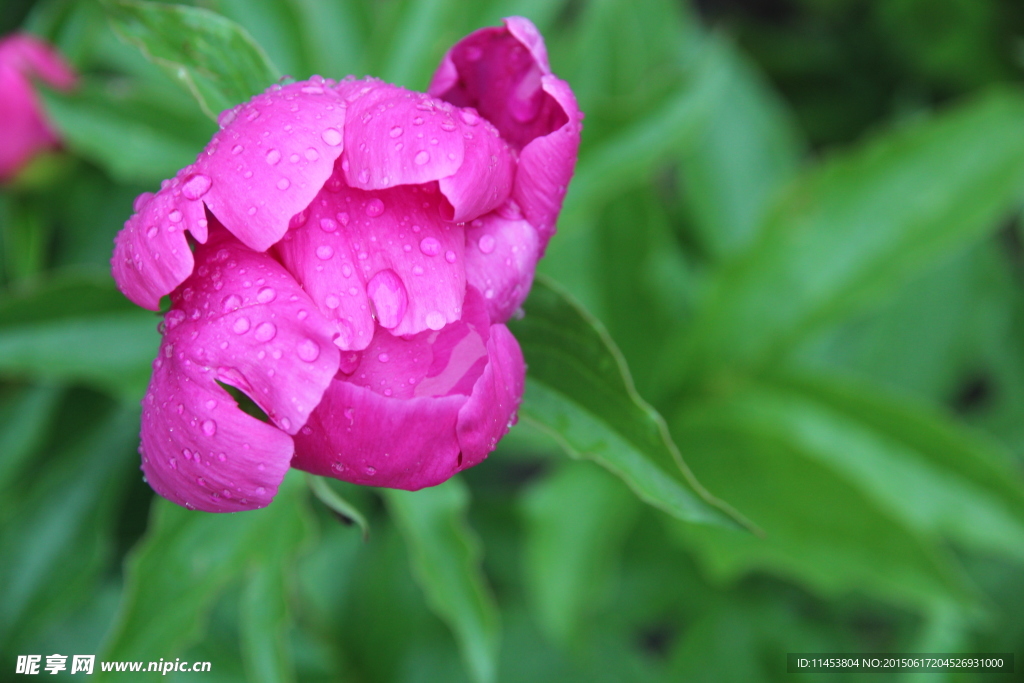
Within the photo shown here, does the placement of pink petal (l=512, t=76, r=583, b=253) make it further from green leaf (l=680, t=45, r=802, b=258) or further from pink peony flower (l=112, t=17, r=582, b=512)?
green leaf (l=680, t=45, r=802, b=258)

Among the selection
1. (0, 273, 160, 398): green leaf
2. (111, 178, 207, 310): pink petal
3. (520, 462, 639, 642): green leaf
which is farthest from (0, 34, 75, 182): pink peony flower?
(520, 462, 639, 642): green leaf

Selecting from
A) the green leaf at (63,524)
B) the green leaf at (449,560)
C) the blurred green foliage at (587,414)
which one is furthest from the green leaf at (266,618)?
the green leaf at (63,524)

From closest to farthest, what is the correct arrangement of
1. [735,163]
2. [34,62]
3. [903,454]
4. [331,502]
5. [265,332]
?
1. [265,332]
2. [331,502]
3. [34,62]
4. [903,454]
5. [735,163]

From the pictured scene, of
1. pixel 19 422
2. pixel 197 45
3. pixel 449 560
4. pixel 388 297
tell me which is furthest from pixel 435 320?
pixel 19 422

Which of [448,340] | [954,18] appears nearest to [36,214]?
[448,340]

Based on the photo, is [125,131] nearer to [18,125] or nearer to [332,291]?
[18,125]

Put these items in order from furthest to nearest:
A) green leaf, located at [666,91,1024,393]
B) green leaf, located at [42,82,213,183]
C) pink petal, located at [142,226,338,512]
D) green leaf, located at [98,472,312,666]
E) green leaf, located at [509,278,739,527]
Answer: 1. green leaf, located at [666,91,1024,393]
2. green leaf, located at [42,82,213,183]
3. green leaf, located at [98,472,312,666]
4. green leaf, located at [509,278,739,527]
5. pink petal, located at [142,226,338,512]

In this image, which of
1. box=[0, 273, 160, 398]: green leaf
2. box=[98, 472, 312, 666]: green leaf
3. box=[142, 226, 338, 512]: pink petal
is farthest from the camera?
box=[0, 273, 160, 398]: green leaf
